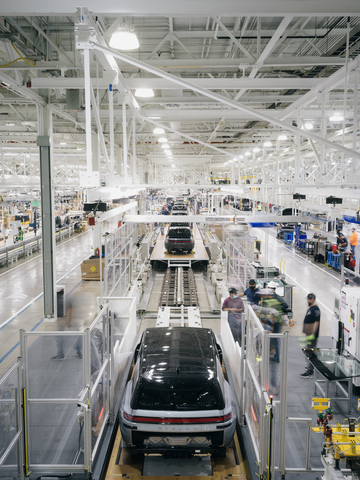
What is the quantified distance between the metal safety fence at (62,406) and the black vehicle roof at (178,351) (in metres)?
0.56

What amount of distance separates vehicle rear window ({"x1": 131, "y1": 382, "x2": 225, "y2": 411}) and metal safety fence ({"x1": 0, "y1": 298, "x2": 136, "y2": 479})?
558mm

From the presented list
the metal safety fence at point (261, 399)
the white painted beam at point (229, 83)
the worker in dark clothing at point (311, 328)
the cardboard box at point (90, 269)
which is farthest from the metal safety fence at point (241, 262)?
the cardboard box at point (90, 269)

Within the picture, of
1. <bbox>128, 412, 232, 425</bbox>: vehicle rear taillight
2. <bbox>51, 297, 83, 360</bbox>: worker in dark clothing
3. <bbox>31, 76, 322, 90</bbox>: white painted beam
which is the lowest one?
<bbox>51, 297, 83, 360</bbox>: worker in dark clothing

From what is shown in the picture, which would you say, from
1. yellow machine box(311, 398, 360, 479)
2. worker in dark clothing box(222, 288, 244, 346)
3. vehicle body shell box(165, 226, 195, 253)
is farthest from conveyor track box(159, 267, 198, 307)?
yellow machine box(311, 398, 360, 479)

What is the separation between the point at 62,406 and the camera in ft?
18.6

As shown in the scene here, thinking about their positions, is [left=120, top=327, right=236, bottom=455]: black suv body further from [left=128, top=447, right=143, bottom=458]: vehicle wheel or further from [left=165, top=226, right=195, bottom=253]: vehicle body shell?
[left=165, top=226, right=195, bottom=253]: vehicle body shell

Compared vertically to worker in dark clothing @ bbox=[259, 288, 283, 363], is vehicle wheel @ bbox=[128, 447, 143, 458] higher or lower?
lower

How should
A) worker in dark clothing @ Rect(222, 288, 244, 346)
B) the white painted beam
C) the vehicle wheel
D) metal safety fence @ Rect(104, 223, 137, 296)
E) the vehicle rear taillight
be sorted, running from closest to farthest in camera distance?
the vehicle rear taillight < the vehicle wheel < the white painted beam < worker in dark clothing @ Rect(222, 288, 244, 346) < metal safety fence @ Rect(104, 223, 137, 296)

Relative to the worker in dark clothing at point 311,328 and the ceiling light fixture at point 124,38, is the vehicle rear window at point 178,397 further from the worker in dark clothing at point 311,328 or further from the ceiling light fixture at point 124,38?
the ceiling light fixture at point 124,38

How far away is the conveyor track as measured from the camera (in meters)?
11.2

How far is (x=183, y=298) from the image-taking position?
37.3ft

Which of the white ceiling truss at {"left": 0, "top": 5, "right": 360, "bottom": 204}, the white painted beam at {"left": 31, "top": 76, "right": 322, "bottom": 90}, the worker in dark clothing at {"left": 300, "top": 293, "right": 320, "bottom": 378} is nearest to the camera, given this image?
the white ceiling truss at {"left": 0, "top": 5, "right": 360, "bottom": 204}

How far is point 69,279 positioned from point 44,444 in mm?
10648

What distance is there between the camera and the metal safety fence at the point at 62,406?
3.94 meters
